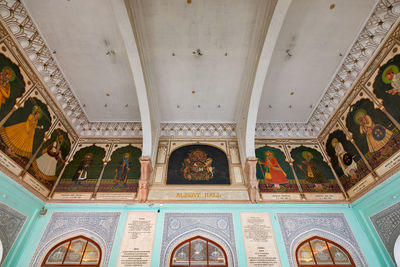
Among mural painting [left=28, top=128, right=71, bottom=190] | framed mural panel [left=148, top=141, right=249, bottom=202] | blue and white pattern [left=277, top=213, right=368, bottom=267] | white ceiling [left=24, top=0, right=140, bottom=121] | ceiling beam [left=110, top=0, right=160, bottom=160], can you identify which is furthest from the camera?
framed mural panel [left=148, top=141, right=249, bottom=202]

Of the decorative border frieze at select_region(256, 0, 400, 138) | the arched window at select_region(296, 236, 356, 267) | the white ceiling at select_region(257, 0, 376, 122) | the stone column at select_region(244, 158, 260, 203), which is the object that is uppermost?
the white ceiling at select_region(257, 0, 376, 122)

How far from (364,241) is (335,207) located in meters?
0.87

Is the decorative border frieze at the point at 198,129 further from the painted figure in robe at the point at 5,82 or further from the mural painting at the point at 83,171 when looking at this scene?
the painted figure in robe at the point at 5,82

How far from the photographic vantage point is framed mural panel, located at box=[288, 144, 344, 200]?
5926 millimetres

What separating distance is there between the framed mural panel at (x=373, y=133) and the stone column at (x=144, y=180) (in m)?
5.38

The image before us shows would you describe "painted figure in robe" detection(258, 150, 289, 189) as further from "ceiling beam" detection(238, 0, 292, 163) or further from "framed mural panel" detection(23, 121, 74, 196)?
"framed mural panel" detection(23, 121, 74, 196)

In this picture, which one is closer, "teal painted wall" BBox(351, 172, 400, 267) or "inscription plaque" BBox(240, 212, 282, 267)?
"teal painted wall" BBox(351, 172, 400, 267)

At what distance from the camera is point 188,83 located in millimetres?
6320

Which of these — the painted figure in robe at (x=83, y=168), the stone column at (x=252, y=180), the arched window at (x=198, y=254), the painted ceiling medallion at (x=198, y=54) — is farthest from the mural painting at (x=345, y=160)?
the painted figure in robe at (x=83, y=168)

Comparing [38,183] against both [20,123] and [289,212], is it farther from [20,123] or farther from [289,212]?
[289,212]

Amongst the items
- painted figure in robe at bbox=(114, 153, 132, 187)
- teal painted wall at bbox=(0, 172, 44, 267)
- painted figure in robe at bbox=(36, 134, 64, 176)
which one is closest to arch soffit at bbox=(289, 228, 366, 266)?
painted figure in robe at bbox=(114, 153, 132, 187)

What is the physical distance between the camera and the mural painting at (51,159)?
216 inches

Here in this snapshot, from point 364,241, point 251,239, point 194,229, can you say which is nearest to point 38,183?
point 194,229

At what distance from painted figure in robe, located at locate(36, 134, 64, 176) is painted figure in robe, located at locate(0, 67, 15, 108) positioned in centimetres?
169
